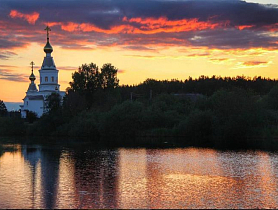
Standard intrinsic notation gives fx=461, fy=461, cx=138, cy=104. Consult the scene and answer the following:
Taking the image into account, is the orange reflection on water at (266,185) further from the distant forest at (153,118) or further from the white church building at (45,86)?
the white church building at (45,86)

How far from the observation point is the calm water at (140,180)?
23531 millimetres

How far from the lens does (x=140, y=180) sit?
30.2 m

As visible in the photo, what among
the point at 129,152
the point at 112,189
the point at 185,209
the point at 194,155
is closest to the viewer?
the point at 185,209

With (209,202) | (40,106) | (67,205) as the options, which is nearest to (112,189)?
(67,205)

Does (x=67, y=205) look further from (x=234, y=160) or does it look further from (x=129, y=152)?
(x=129, y=152)

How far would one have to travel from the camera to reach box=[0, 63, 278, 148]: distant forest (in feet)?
218

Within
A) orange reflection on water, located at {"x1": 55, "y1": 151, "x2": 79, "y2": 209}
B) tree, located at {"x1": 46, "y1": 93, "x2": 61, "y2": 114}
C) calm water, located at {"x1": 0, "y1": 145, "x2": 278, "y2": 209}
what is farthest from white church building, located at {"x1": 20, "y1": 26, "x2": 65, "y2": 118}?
orange reflection on water, located at {"x1": 55, "y1": 151, "x2": 79, "y2": 209}

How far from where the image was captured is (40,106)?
109562 millimetres

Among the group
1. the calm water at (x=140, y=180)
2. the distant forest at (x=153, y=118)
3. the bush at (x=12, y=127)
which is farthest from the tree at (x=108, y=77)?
the calm water at (x=140, y=180)

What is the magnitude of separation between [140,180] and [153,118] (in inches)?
1858

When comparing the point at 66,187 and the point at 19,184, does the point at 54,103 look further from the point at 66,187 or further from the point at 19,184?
the point at 66,187

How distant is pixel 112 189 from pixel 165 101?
6385 centimetres

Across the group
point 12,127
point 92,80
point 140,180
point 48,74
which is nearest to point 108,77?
point 92,80

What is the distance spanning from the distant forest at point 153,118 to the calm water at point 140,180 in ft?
60.4
